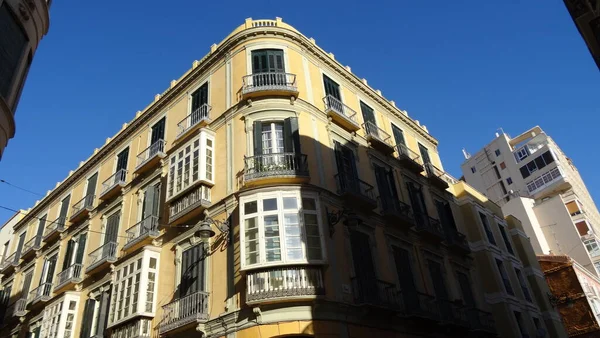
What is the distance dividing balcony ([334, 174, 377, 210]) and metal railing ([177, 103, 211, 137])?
6.30 metres

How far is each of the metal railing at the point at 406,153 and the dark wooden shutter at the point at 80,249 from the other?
1621 cm

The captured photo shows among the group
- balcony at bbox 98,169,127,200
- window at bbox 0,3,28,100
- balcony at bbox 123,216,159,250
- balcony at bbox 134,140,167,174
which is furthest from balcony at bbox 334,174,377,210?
balcony at bbox 98,169,127,200

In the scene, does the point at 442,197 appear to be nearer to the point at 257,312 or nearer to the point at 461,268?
the point at 461,268

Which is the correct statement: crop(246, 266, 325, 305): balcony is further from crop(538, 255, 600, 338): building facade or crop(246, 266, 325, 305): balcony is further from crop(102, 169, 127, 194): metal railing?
crop(538, 255, 600, 338): building facade

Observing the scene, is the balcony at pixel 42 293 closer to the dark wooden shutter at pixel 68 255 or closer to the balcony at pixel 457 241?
the dark wooden shutter at pixel 68 255

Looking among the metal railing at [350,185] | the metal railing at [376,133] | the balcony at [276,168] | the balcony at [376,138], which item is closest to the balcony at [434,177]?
the metal railing at [376,133]

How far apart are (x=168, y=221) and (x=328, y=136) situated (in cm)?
710

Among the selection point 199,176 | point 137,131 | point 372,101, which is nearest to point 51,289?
point 137,131

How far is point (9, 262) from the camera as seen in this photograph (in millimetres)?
29250

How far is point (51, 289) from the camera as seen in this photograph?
898 inches

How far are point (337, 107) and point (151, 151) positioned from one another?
347 inches

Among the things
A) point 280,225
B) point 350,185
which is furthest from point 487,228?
point 280,225

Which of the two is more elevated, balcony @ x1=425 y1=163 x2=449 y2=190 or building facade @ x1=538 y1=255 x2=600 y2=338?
balcony @ x1=425 y1=163 x2=449 y2=190

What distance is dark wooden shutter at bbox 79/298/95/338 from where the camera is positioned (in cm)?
1920
